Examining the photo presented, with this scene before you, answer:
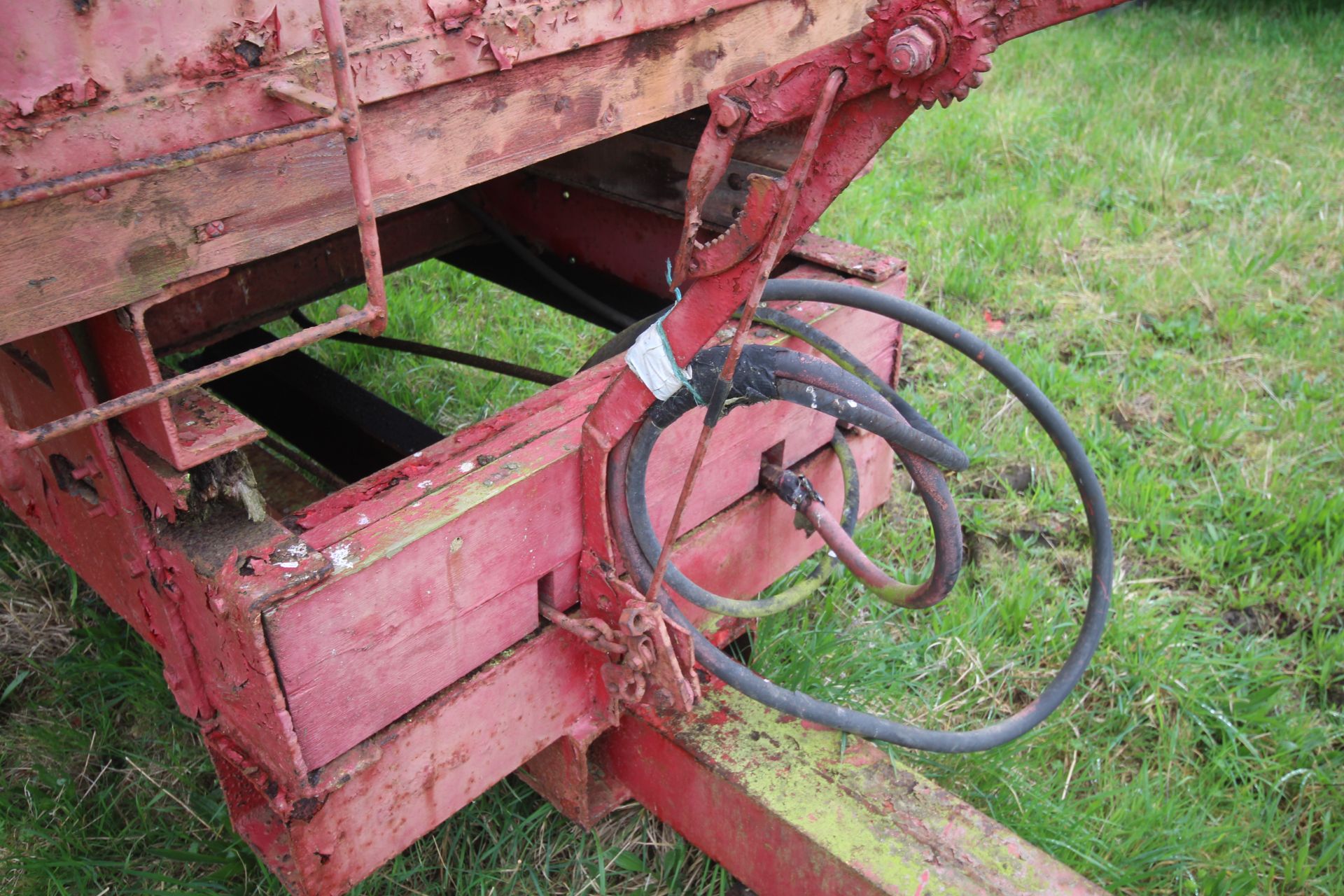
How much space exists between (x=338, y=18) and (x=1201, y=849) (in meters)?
2.12

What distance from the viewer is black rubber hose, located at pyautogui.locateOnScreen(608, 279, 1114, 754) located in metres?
A: 1.63

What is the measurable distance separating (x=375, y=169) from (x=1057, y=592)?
2.04m

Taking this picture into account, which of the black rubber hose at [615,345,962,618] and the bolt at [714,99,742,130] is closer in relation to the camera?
the bolt at [714,99,742,130]

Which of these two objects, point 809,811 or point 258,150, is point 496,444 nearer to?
point 258,150

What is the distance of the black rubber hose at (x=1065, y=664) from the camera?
1627 millimetres

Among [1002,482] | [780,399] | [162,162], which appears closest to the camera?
[162,162]

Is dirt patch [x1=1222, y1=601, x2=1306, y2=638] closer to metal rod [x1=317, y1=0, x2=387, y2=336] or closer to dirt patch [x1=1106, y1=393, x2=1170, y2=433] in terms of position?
dirt patch [x1=1106, y1=393, x2=1170, y2=433]

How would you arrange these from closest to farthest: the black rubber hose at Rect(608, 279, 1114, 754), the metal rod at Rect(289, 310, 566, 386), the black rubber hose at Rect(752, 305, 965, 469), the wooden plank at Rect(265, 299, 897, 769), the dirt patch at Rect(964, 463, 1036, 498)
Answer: the wooden plank at Rect(265, 299, 897, 769), the black rubber hose at Rect(608, 279, 1114, 754), the black rubber hose at Rect(752, 305, 965, 469), the metal rod at Rect(289, 310, 566, 386), the dirt patch at Rect(964, 463, 1036, 498)

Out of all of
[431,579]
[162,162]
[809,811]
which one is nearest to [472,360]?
[431,579]

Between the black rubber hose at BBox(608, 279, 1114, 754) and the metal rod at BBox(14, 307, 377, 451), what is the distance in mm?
578

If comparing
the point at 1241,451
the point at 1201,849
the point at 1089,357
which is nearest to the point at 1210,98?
the point at 1089,357

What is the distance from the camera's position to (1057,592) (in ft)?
8.71

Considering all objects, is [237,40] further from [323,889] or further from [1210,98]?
[1210,98]

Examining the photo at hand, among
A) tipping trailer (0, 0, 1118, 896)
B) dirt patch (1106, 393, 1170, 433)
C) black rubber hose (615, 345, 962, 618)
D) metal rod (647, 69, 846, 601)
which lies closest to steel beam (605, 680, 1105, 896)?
tipping trailer (0, 0, 1118, 896)
